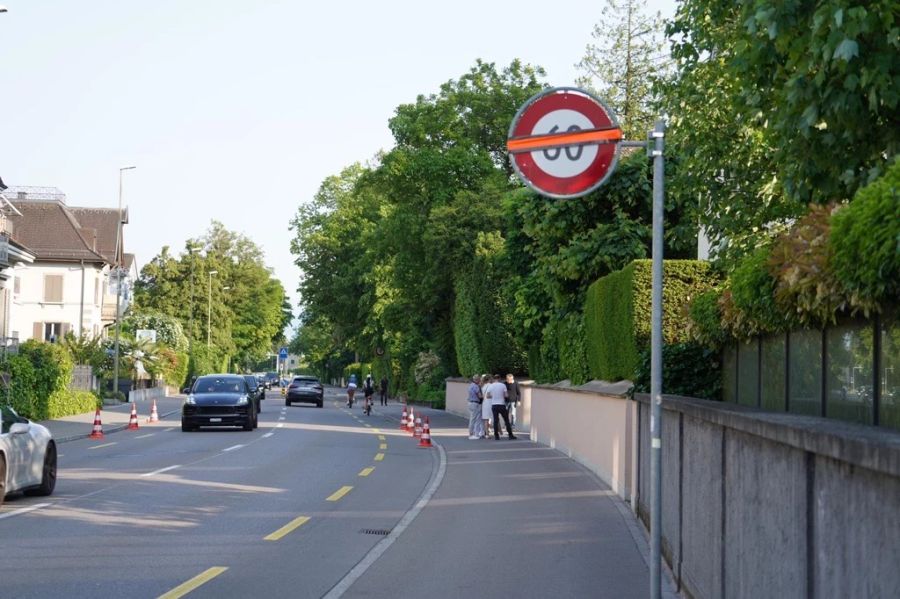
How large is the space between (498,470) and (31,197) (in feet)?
203

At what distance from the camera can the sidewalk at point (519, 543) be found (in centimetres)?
1010

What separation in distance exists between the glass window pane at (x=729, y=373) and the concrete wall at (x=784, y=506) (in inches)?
139

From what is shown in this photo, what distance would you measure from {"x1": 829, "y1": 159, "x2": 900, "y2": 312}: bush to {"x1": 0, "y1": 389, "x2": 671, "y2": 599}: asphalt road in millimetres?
4033

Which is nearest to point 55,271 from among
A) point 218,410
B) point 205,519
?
point 218,410

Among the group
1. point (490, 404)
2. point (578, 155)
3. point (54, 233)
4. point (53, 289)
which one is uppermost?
point (54, 233)

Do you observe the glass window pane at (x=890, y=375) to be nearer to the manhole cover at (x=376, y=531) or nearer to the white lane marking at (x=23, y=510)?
the manhole cover at (x=376, y=531)

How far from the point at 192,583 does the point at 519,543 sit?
4.04 metres

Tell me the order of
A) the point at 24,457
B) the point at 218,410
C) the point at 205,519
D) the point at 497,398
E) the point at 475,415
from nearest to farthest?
the point at 205,519 → the point at 24,457 → the point at 497,398 → the point at 475,415 → the point at 218,410

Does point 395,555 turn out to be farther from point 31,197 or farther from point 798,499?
point 31,197

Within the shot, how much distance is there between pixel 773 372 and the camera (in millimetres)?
10727

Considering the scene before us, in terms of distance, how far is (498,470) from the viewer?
74.3 feet

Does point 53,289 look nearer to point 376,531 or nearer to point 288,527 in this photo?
point 288,527

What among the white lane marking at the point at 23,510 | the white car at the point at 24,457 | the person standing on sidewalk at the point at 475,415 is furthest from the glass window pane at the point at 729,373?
the person standing on sidewalk at the point at 475,415

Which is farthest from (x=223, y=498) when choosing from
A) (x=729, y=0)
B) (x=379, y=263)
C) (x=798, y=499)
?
(x=379, y=263)
